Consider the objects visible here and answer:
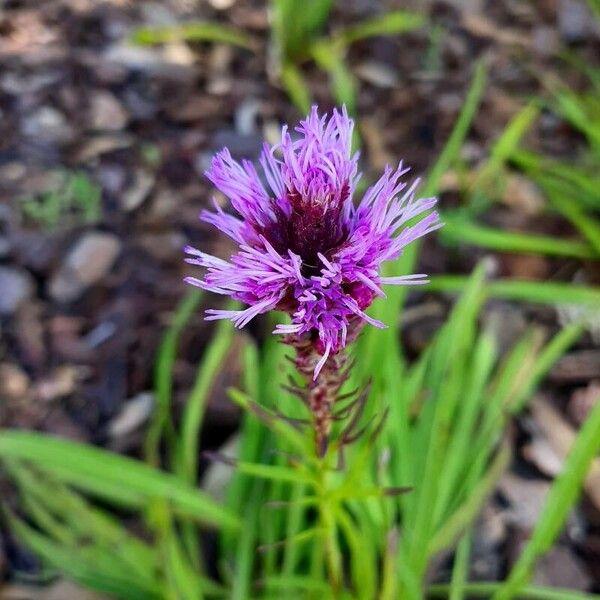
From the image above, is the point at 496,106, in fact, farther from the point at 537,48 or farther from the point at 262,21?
the point at 262,21

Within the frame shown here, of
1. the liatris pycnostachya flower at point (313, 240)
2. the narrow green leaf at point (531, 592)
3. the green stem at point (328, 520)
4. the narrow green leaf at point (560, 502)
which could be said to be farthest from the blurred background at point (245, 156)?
the liatris pycnostachya flower at point (313, 240)

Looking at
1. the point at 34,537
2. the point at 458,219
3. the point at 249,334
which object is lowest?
the point at 34,537

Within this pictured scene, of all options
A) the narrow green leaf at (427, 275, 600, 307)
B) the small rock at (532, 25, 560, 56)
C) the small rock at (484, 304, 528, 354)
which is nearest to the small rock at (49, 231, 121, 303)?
the narrow green leaf at (427, 275, 600, 307)

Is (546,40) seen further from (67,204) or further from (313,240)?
(313,240)

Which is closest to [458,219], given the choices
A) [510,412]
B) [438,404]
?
[510,412]

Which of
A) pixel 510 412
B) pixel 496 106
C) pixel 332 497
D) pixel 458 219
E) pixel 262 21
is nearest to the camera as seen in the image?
pixel 332 497

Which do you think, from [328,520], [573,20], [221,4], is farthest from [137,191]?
[573,20]
